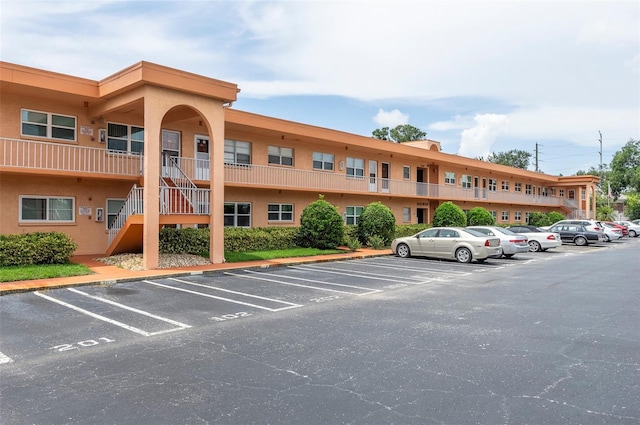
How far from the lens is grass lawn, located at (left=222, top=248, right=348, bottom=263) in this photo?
1762 centimetres

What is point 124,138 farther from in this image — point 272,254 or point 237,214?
point 272,254

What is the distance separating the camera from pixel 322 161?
27.3 m

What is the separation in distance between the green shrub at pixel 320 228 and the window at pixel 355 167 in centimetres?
759

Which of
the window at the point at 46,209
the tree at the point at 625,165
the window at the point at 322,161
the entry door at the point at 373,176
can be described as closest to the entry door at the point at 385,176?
the entry door at the point at 373,176

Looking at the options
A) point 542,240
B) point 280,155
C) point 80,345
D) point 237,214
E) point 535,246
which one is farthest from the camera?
point 535,246

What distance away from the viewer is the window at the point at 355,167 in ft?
96.2

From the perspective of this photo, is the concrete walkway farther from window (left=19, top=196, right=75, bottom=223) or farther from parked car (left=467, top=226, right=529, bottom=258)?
parked car (left=467, top=226, right=529, bottom=258)

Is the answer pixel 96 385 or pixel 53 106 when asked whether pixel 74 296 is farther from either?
pixel 53 106

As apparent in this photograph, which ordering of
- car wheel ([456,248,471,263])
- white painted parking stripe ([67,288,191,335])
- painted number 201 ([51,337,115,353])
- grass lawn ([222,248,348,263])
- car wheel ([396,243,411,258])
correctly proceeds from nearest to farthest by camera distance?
painted number 201 ([51,337,115,353]) < white painted parking stripe ([67,288,191,335]) < grass lawn ([222,248,348,263]) < car wheel ([456,248,471,263]) < car wheel ([396,243,411,258])

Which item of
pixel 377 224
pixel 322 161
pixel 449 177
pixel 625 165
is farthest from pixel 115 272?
pixel 625 165

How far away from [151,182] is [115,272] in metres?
3.00

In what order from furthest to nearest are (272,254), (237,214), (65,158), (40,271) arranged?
(237,214), (272,254), (65,158), (40,271)

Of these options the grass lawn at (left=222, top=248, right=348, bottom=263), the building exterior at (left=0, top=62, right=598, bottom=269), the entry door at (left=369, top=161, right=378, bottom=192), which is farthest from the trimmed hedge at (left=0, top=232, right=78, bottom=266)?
the entry door at (left=369, top=161, right=378, bottom=192)

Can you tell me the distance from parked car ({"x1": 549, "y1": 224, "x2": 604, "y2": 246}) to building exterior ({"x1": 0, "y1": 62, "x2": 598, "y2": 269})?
1782 centimetres
